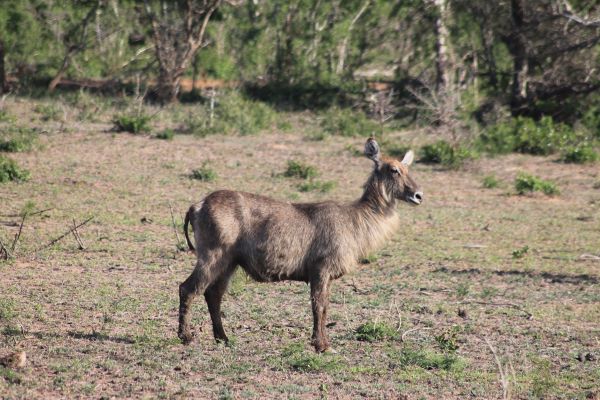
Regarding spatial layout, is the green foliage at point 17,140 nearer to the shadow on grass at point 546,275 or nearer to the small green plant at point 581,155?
the shadow on grass at point 546,275

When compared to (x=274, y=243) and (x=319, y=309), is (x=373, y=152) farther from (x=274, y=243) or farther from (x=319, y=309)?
(x=319, y=309)

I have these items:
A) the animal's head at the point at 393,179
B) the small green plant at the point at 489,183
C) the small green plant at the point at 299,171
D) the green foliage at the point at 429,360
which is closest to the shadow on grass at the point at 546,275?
the animal's head at the point at 393,179

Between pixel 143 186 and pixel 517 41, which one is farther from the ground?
pixel 517 41

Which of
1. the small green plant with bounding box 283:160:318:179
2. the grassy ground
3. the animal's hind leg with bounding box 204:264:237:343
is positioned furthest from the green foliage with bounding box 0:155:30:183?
the animal's hind leg with bounding box 204:264:237:343

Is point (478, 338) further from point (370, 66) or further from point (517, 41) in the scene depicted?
point (370, 66)

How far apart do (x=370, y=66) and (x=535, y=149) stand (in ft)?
25.9

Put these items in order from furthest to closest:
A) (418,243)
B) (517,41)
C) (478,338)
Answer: (517,41)
(418,243)
(478,338)

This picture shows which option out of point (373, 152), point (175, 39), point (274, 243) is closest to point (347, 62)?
point (175, 39)

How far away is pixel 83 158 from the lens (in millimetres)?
15883

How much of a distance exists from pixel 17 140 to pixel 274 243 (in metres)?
9.74

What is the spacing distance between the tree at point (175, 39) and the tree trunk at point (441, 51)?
479cm

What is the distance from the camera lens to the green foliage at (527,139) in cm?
1838

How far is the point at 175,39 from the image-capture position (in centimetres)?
2138

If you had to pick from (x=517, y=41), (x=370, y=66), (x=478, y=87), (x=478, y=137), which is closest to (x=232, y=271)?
(x=478, y=137)
